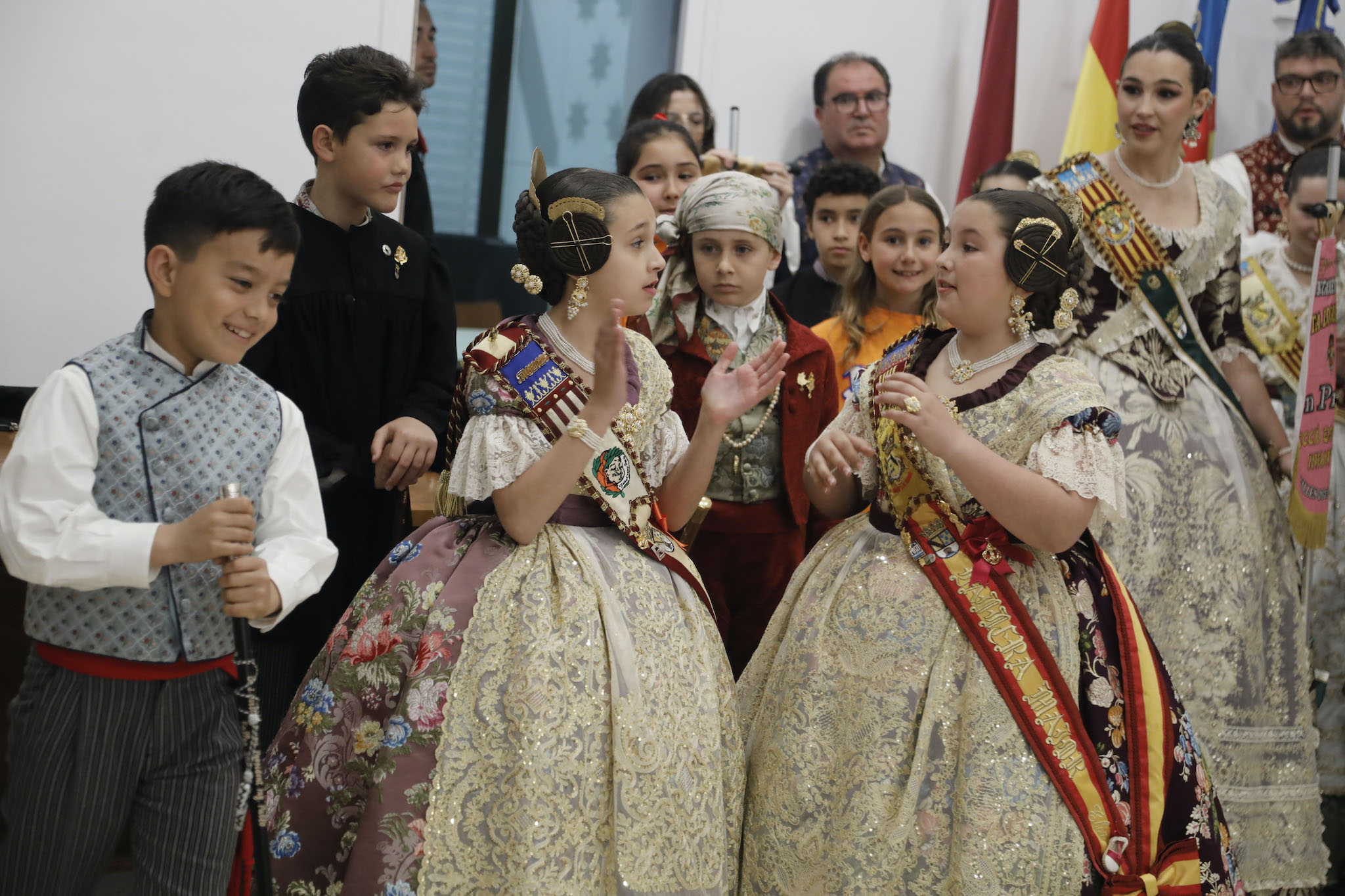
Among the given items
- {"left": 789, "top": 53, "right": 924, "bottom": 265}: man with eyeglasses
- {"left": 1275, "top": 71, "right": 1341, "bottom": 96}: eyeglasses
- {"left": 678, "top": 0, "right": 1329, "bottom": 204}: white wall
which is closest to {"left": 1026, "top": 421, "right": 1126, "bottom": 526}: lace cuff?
{"left": 789, "top": 53, "right": 924, "bottom": 265}: man with eyeglasses

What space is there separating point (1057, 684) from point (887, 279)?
150 centimetres

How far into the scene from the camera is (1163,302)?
313 cm

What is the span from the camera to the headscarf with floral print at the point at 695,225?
295cm

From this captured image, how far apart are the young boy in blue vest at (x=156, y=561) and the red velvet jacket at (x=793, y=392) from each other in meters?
1.26

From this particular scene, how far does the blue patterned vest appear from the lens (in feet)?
5.85

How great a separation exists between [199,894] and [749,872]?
1.02 metres

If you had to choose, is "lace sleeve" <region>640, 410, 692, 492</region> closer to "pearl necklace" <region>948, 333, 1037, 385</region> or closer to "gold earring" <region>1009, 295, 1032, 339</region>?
"pearl necklace" <region>948, 333, 1037, 385</region>

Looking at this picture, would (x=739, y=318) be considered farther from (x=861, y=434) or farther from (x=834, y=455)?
(x=834, y=455)

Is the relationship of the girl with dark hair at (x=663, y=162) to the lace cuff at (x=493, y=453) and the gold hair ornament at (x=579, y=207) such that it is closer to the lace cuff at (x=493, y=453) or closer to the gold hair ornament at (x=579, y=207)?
Result: the gold hair ornament at (x=579, y=207)

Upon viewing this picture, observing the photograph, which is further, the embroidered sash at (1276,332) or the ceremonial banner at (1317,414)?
the embroidered sash at (1276,332)

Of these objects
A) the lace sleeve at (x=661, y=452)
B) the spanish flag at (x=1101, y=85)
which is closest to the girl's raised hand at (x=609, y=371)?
the lace sleeve at (x=661, y=452)

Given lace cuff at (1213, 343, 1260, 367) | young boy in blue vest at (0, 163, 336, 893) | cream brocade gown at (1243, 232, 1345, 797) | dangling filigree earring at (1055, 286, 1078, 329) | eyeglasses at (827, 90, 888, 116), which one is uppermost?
eyeglasses at (827, 90, 888, 116)

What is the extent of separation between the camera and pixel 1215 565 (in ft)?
9.95

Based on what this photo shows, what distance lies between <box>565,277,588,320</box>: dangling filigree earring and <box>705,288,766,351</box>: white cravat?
2.29 ft
